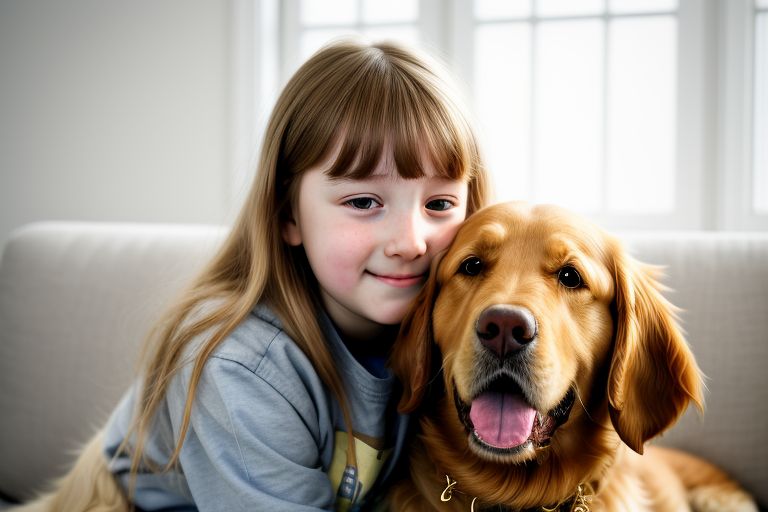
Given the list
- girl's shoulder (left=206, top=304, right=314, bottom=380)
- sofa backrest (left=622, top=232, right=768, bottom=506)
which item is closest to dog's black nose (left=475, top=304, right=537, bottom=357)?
girl's shoulder (left=206, top=304, right=314, bottom=380)

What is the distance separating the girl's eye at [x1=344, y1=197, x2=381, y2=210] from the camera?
152 cm

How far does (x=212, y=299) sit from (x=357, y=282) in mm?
376

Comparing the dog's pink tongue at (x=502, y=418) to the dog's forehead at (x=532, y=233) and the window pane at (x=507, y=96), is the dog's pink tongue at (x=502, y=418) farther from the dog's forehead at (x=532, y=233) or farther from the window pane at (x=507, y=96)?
the window pane at (x=507, y=96)

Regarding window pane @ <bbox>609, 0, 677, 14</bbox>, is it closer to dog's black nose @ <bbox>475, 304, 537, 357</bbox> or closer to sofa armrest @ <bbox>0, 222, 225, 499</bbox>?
sofa armrest @ <bbox>0, 222, 225, 499</bbox>

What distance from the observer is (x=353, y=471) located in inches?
61.4

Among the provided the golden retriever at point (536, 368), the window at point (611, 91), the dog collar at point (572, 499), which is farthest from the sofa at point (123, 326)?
the window at point (611, 91)

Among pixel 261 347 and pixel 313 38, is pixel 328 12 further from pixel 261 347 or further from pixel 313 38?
pixel 261 347

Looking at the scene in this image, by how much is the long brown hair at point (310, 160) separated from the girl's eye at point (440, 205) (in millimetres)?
76

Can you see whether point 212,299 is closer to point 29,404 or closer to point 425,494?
point 425,494

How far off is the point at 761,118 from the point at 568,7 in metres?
1.10

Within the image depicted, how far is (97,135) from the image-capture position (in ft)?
11.7

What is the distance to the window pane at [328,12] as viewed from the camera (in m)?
3.61

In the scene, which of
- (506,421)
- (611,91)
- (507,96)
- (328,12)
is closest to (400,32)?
(328,12)

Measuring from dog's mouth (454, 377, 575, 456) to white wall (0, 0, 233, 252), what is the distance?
2286 mm
